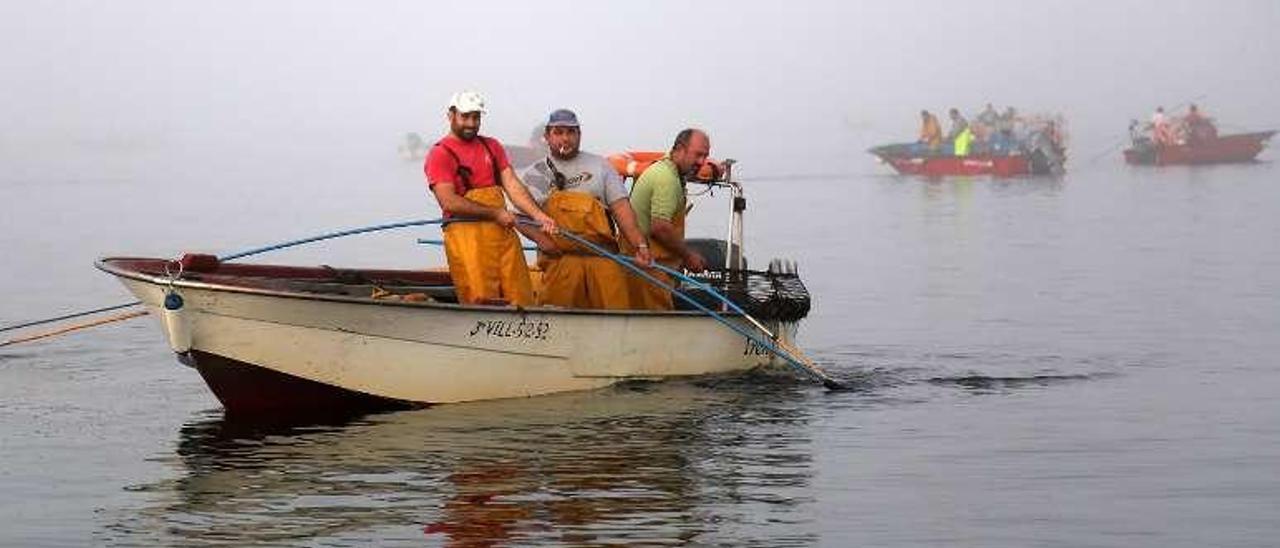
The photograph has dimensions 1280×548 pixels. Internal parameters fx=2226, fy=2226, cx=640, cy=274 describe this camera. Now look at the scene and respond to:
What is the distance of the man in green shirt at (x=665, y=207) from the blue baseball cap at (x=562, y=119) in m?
1.27

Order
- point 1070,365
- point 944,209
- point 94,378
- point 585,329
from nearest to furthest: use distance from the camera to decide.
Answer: point 585,329, point 94,378, point 1070,365, point 944,209

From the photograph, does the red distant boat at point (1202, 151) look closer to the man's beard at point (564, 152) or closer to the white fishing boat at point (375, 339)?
the white fishing boat at point (375, 339)

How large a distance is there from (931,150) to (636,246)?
72976 millimetres

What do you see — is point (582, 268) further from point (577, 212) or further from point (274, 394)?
point (274, 394)

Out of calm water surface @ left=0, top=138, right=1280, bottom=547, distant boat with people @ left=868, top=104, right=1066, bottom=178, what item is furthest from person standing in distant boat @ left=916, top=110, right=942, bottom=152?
calm water surface @ left=0, top=138, right=1280, bottom=547

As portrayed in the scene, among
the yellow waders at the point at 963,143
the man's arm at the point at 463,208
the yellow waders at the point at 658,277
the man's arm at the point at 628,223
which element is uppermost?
the yellow waders at the point at 963,143

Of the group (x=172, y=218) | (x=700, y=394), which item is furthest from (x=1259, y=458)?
(x=172, y=218)

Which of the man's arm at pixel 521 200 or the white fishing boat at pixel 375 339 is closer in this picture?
the white fishing boat at pixel 375 339

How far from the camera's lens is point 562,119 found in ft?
53.6

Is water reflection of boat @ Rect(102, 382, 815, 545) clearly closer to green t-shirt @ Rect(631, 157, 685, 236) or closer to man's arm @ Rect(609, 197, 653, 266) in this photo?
man's arm @ Rect(609, 197, 653, 266)

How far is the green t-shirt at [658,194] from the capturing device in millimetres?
17422

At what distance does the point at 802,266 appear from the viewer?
1459 inches

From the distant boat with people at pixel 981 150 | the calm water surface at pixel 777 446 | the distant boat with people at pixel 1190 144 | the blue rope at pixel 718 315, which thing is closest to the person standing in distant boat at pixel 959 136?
the distant boat with people at pixel 981 150

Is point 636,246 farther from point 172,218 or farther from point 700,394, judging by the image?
point 172,218
